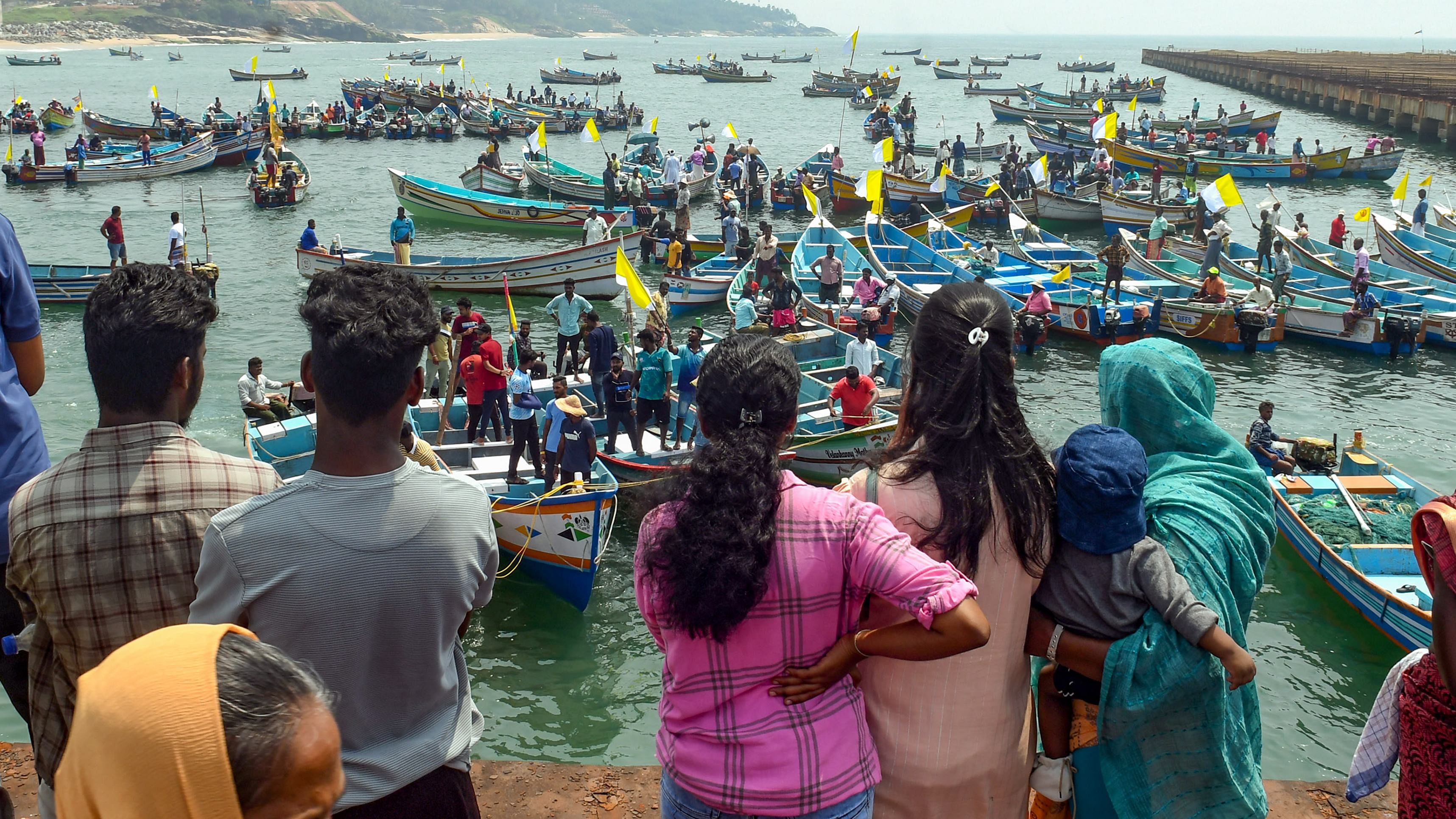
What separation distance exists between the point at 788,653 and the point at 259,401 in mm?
12571

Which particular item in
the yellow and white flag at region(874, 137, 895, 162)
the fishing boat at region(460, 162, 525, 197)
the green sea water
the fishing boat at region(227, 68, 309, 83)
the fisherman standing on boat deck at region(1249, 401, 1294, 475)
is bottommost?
the green sea water

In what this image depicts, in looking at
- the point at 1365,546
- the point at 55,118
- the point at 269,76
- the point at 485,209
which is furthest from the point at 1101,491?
the point at 269,76

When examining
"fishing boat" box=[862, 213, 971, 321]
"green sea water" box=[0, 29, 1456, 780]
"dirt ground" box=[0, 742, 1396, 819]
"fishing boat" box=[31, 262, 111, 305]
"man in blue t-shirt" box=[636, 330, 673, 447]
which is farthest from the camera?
"fishing boat" box=[31, 262, 111, 305]

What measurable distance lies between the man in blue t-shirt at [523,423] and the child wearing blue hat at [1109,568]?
909 cm

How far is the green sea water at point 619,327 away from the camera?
9727 millimetres

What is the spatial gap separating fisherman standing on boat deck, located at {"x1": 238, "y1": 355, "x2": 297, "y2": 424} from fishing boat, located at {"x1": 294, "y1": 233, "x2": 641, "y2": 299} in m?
9.33

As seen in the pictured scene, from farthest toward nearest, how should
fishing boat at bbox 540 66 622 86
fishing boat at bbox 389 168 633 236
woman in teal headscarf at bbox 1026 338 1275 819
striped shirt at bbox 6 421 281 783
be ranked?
fishing boat at bbox 540 66 622 86
fishing boat at bbox 389 168 633 236
woman in teal headscarf at bbox 1026 338 1275 819
striped shirt at bbox 6 421 281 783

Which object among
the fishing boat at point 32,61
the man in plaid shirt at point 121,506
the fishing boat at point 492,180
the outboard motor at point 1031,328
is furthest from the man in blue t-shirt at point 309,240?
the fishing boat at point 32,61

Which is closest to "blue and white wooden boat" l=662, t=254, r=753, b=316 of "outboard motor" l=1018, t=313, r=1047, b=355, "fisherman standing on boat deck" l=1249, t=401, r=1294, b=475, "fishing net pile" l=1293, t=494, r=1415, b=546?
"outboard motor" l=1018, t=313, r=1047, b=355

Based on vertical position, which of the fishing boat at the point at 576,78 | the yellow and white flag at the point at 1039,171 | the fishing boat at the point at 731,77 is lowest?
the yellow and white flag at the point at 1039,171

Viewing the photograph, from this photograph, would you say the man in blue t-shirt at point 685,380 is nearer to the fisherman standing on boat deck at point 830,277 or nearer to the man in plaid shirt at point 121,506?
the fisherman standing on boat deck at point 830,277

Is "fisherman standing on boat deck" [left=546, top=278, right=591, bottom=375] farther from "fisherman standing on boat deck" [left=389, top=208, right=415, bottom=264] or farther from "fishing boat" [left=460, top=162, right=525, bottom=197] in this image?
"fishing boat" [left=460, top=162, right=525, bottom=197]

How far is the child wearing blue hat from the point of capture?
2.62m

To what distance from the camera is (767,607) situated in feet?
7.98
